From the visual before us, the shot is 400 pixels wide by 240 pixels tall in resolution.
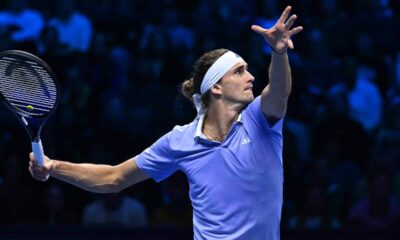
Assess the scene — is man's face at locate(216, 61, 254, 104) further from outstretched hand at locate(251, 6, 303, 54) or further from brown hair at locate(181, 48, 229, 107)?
outstretched hand at locate(251, 6, 303, 54)

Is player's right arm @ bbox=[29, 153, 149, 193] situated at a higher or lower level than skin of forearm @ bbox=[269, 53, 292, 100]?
lower

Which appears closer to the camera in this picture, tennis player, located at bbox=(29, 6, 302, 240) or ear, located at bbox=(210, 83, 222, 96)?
tennis player, located at bbox=(29, 6, 302, 240)

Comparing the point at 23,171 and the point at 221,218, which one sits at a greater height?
the point at 221,218

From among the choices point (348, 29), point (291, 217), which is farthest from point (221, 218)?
point (348, 29)

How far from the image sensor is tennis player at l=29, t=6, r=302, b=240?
4.89 meters

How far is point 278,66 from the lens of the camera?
4.59 meters

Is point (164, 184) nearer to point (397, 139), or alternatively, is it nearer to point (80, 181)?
point (397, 139)

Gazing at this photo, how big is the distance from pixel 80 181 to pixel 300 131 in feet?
14.7

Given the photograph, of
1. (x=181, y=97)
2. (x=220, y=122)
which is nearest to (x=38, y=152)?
(x=220, y=122)

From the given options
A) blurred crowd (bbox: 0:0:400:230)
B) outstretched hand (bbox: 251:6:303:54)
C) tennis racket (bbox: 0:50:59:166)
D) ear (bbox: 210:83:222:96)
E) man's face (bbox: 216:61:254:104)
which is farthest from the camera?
blurred crowd (bbox: 0:0:400:230)

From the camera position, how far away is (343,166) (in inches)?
366

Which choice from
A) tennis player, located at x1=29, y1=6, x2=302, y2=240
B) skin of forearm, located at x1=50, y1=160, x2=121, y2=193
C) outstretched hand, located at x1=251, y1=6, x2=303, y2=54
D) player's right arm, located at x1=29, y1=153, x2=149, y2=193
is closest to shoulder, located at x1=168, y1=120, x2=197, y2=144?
tennis player, located at x1=29, y1=6, x2=302, y2=240

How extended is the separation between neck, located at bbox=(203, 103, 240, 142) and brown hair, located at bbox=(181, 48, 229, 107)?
0.38 feet

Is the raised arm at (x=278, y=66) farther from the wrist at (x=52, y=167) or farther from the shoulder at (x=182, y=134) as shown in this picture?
the wrist at (x=52, y=167)
